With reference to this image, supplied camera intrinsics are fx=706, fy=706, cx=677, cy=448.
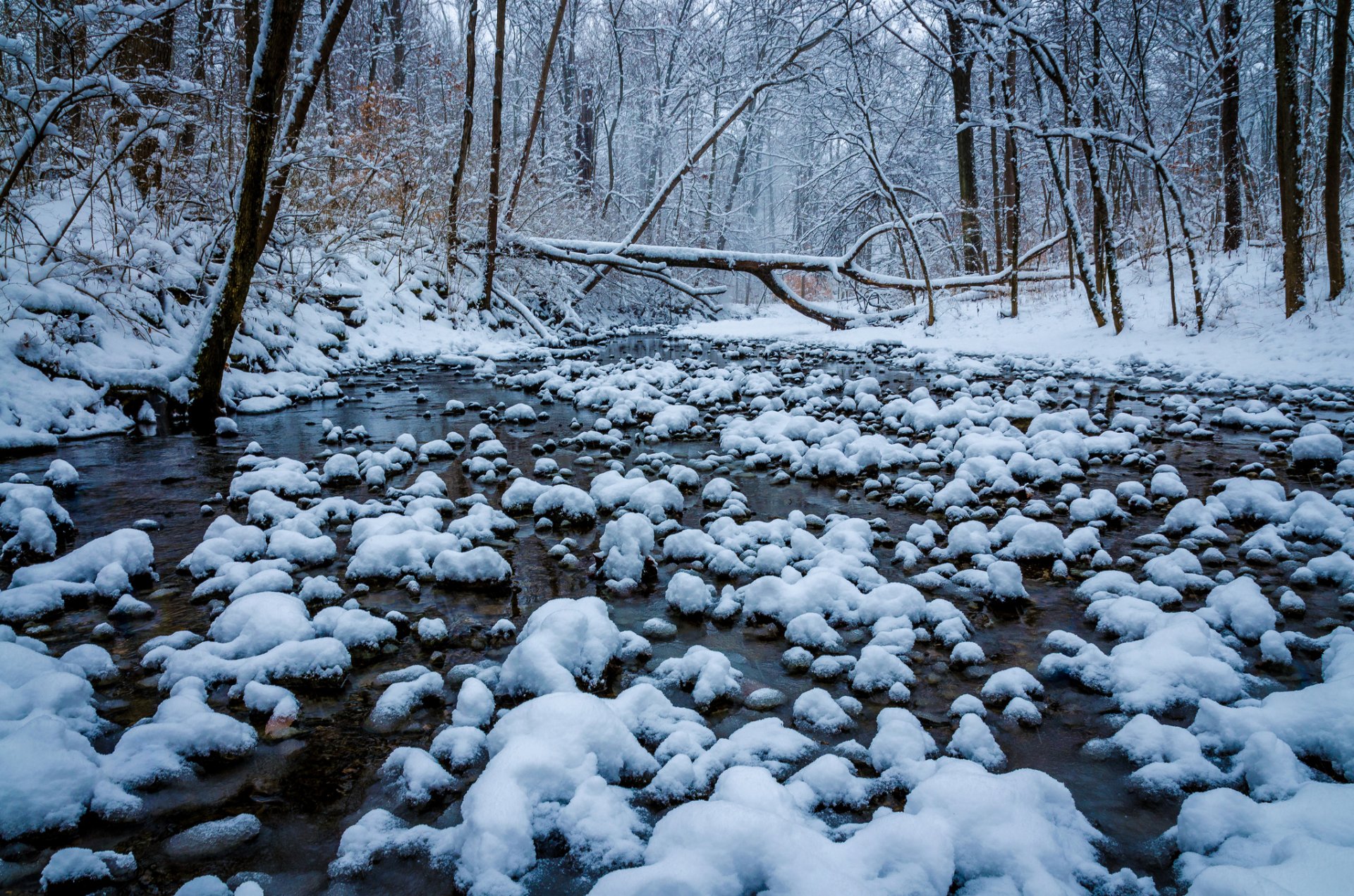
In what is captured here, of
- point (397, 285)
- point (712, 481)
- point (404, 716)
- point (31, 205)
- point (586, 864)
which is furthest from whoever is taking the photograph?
point (397, 285)

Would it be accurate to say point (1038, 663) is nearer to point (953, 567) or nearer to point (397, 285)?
point (953, 567)

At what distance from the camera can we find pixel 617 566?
2625 millimetres

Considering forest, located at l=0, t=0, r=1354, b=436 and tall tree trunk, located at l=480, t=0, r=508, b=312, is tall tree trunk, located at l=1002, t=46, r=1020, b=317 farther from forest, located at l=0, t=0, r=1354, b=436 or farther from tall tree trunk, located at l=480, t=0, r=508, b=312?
tall tree trunk, located at l=480, t=0, r=508, b=312

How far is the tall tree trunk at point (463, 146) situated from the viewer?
31.9ft

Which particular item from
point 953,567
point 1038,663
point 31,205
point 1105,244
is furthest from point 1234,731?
point 1105,244

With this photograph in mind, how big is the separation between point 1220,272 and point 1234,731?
1016cm

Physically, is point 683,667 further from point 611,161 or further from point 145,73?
point 611,161

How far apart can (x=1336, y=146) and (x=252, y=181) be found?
9436 millimetres

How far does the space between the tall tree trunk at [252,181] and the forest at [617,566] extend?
25 millimetres

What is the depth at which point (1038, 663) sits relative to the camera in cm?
203

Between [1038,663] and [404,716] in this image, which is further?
[1038,663]

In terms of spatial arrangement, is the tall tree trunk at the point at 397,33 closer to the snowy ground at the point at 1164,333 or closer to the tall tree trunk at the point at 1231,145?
the snowy ground at the point at 1164,333

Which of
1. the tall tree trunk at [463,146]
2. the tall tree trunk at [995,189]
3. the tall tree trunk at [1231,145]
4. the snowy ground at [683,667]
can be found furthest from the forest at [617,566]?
the tall tree trunk at [995,189]

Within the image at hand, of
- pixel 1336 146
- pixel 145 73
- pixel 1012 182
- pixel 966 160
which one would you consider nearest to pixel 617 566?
pixel 145 73
